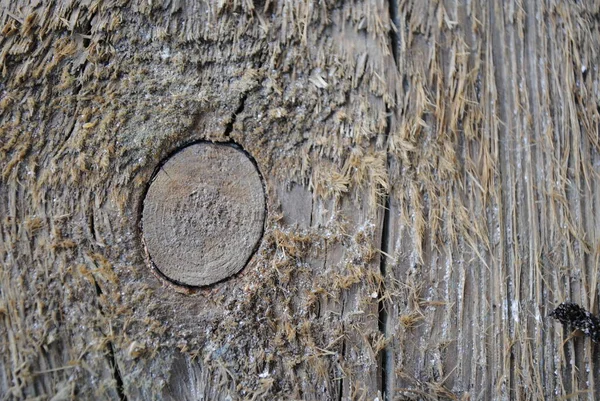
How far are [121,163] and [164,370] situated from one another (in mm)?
417

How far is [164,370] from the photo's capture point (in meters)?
1.04

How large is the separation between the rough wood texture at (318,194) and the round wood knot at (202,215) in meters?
0.03

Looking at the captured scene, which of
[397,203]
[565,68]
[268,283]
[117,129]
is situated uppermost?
[565,68]

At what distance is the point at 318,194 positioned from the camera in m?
1.13

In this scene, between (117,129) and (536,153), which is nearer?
(117,129)

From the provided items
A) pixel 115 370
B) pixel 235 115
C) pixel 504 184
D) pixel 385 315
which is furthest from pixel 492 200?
pixel 115 370

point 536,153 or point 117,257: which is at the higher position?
point 536,153

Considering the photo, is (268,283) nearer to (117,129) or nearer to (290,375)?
(290,375)

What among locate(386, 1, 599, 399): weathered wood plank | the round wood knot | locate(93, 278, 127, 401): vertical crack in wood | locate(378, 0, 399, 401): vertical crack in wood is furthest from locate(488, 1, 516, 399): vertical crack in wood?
locate(93, 278, 127, 401): vertical crack in wood

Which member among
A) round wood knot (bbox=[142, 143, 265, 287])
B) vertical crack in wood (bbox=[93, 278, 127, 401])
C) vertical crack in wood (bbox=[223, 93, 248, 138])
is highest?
vertical crack in wood (bbox=[223, 93, 248, 138])

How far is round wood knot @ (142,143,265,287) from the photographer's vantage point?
107 cm

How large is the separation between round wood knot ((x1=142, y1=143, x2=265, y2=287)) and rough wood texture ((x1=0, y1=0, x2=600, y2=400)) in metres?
0.03

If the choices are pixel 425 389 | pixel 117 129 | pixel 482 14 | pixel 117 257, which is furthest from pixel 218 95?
pixel 425 389

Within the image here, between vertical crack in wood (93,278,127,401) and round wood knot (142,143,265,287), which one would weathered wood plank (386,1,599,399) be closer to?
round wood knot (142,143,265,287)
